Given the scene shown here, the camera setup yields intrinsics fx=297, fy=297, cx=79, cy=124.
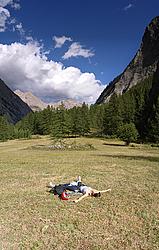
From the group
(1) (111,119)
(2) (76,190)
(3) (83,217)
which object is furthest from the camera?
(1) (111,119)

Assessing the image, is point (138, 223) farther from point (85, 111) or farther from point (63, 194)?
point (85, 111)

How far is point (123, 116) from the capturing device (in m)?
113

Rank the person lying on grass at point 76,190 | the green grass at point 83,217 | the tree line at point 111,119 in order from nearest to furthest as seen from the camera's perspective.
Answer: the green grass at point 83,217, the person lying on grass at point 76,190, the tree line at point 111,119

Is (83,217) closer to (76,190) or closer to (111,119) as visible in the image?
(76,190)

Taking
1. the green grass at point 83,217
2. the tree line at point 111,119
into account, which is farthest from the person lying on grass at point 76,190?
the tree line at point 111,119

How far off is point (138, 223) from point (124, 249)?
285 cm

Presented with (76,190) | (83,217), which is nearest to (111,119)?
(76,190)

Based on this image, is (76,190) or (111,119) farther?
(111,119)

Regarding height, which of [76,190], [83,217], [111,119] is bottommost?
[83,217]

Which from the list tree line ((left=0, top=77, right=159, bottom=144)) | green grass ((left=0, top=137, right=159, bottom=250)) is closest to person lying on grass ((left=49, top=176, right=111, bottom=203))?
green grass ((left=0, top=137, right=159, bottom=250))

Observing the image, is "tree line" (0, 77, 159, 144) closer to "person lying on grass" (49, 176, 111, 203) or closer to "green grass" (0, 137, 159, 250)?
"green grass" (0, 137, 159, 250)

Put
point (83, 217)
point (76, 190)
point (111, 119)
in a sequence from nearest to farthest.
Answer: point (83, 217)
point (76, 190)
point (111, 119)

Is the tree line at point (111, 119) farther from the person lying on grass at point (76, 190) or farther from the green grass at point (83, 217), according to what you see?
the person lying on grass at point (76, 190)

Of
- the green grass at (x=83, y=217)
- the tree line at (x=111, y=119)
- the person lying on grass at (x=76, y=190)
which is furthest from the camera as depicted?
the tree line at (x=111, y=119)
